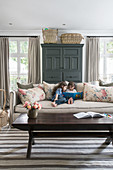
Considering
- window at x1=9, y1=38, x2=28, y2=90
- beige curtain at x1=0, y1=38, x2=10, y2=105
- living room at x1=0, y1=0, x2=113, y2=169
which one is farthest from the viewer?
window at x1=9, y1=38, x2=28, y2=90

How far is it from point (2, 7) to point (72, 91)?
2.43m

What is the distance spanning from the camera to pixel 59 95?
10.9 feet

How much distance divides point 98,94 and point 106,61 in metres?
2.43

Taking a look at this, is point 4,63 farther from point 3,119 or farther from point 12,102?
point 3,119

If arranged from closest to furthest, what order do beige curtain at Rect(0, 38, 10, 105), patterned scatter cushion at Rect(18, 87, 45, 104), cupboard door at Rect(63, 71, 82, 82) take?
patterned scatter cushion at Rect(18, 87, 45, 104)
cupboard door at Rect(63, 71, 82, 82)
beige curtain at Rect(0, 38, 10, 105)

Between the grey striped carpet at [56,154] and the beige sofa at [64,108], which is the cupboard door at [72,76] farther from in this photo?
the grey striped carpet at [56,154]

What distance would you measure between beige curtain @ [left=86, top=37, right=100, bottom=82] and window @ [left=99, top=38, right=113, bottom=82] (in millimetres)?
279

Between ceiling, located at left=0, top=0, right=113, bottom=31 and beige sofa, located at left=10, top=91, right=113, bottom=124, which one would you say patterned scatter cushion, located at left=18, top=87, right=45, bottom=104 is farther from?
ceiling, located at left=0, top=0, right=113, bottom=31

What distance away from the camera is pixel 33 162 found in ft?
5.93

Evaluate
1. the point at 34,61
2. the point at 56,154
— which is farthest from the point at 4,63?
the point at 56,154

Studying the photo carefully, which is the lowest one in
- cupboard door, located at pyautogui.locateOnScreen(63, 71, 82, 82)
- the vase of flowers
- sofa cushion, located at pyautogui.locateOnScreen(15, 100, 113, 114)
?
sofa cushion, located at pyautogui.locateOnScreen(15, 100, 113, 114)

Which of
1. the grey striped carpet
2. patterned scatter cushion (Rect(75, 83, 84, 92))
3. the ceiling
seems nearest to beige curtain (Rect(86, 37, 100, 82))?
the ceiling

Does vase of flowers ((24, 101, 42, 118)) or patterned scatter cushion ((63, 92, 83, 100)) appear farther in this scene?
patterned scatter cushion ((63, 92, 83, 100))

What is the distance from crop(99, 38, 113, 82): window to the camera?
5.32 m
